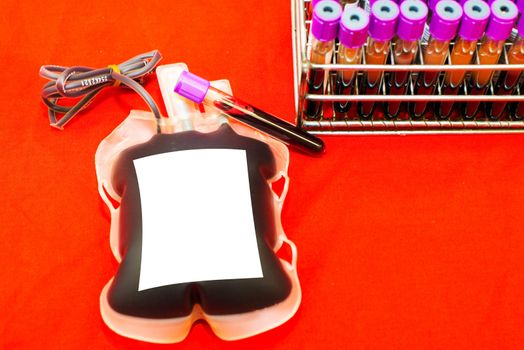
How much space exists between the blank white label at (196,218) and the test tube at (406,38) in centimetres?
19

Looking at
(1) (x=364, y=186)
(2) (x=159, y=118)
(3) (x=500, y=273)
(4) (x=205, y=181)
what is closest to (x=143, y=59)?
(2) (x=159, y=118)

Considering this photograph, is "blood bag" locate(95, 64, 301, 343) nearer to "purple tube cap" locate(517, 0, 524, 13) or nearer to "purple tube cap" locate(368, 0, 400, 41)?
"purple tube cap" locate(368, 0, 400, 41)

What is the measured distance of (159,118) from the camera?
2.25 ft

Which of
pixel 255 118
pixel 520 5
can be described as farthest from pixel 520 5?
pixel 255 118

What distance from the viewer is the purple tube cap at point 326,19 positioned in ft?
1.97

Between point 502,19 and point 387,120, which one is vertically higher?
point 502,19

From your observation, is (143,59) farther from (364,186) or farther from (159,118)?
(364,186)

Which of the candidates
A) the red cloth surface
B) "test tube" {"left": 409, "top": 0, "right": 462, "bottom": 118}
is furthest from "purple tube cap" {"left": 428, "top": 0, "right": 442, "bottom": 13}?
the red cloth surface

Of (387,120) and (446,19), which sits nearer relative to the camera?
(446,19)

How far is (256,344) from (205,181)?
0.17 m

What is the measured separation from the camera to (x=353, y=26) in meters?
0.60

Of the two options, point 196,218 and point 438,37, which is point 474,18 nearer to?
point 438,37

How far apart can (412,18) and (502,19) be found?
3.5 inches

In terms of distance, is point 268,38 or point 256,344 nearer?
point 256,344
